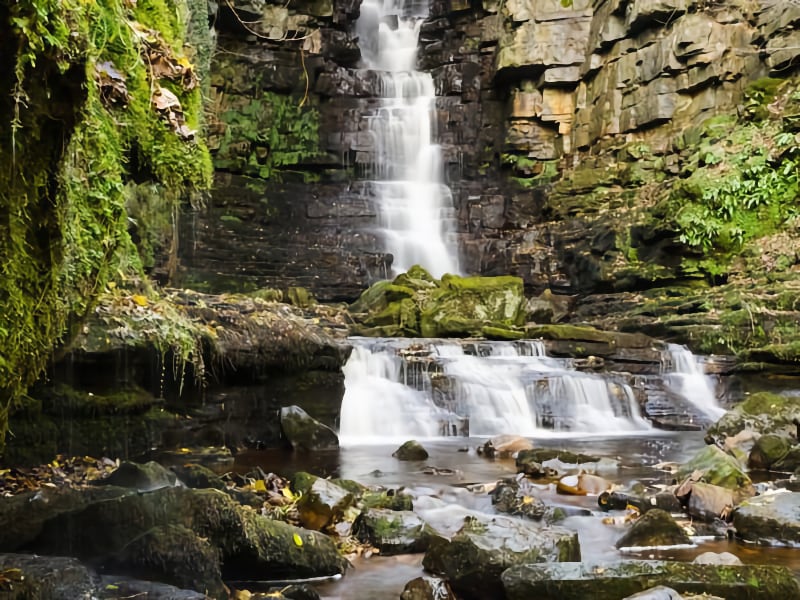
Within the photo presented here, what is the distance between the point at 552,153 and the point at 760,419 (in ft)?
52.9

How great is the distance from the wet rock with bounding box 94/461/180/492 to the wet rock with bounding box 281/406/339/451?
10.5 ft

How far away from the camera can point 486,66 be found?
25219 millimetres

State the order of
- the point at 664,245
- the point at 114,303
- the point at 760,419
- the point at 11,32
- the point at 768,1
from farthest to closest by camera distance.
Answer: the point at 768,1, the point at 664,245, the point at 760,419, the point at 114,303, the point at 11,32

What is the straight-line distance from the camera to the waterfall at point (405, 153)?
2191cm

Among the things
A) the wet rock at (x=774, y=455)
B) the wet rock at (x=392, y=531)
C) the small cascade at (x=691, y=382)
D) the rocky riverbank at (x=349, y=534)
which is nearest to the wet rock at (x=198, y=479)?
the rocky riverbank at (x=349, y=534)

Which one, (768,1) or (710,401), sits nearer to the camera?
(710,401)

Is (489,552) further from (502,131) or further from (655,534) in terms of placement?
(502,131)

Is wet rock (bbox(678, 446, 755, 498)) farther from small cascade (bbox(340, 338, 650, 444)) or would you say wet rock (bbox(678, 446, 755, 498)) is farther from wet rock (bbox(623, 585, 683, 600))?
small cascade (bbox(340, 338, 650, 444))

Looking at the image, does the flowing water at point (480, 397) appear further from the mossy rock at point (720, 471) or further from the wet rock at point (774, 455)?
the mossy rock at point (720, 471)

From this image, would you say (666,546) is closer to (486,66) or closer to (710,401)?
(710,401)

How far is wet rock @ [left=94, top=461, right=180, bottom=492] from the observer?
4.80m

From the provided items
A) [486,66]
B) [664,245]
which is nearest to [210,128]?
[486,66]

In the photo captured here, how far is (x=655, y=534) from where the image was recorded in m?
4.69

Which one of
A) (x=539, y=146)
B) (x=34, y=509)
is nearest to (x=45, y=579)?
(x=34, y=509)
